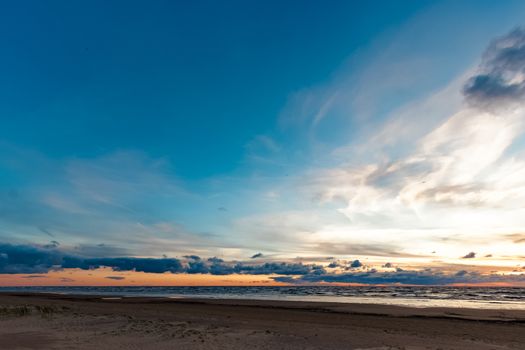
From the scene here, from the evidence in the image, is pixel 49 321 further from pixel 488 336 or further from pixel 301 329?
pixel 488 336

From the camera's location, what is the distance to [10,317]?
30453 mm

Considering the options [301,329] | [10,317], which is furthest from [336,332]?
[10,317]

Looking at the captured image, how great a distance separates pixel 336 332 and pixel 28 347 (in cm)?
1657

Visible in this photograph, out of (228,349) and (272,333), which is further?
(272,333)

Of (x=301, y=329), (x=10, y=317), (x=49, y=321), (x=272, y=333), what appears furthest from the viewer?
(x=10, y=317)

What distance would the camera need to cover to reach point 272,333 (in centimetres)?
2303

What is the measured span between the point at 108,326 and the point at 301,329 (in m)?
12.7

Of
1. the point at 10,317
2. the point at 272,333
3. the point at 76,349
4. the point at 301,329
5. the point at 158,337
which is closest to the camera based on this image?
the point at 76,349

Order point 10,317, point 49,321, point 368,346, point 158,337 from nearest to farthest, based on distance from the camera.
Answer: point 368,346 < point 158,337 < point 49,321 < point 10,317

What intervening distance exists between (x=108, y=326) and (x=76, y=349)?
27.8ft

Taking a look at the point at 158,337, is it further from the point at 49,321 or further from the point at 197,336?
the point at 49,321

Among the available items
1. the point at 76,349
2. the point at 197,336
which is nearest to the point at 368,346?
the point at 197,336

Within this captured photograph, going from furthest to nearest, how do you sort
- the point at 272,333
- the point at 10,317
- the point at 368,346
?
the point at 10,317 → the point at 272,333 → the point at 368,346

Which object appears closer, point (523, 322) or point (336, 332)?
point (336, 332)
